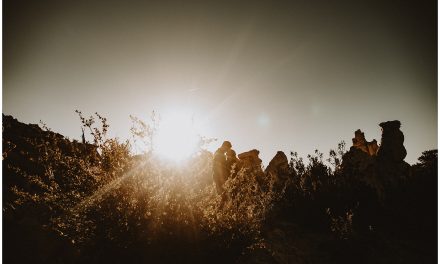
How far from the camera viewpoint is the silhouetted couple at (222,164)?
1220 centimetres

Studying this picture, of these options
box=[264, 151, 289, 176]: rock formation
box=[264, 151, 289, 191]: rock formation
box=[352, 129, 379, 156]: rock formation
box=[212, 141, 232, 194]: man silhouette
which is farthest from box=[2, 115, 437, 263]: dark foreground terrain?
box=[352, 129, 379, 156]: rock formation

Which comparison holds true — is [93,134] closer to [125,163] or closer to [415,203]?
[125,163]

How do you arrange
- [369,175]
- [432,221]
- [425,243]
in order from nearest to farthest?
[425,243], [432,221], [369,175]

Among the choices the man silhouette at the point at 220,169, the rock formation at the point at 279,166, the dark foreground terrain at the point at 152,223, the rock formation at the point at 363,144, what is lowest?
the dark foreground terrain at the point at 152,223

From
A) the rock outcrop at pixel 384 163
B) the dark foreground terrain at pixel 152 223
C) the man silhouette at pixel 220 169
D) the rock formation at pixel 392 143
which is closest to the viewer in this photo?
the dark foreground terrain at pixel 152 223

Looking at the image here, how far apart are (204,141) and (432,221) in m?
9.56

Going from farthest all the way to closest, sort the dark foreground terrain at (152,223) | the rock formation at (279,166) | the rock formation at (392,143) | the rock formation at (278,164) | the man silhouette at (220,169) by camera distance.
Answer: the rock formation at (278,164), the rock formation at (279,166), the rock formation at (392,143), the man silhouette at (220,169), the dark foreground terrain at (152,223)

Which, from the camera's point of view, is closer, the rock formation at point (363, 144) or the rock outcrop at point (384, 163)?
the rock outcrop at point (384, 163)

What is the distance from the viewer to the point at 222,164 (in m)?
13.1

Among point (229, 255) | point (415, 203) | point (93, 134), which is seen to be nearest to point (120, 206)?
point (93, 134)

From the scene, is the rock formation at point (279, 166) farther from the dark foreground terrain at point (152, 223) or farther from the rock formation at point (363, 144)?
the dark foreground terrain at point (152, 223)

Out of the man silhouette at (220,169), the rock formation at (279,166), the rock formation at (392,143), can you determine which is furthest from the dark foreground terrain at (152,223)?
the rock formation at (279,166)

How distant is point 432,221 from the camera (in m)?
9.56

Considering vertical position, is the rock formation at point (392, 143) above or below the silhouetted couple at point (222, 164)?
above
